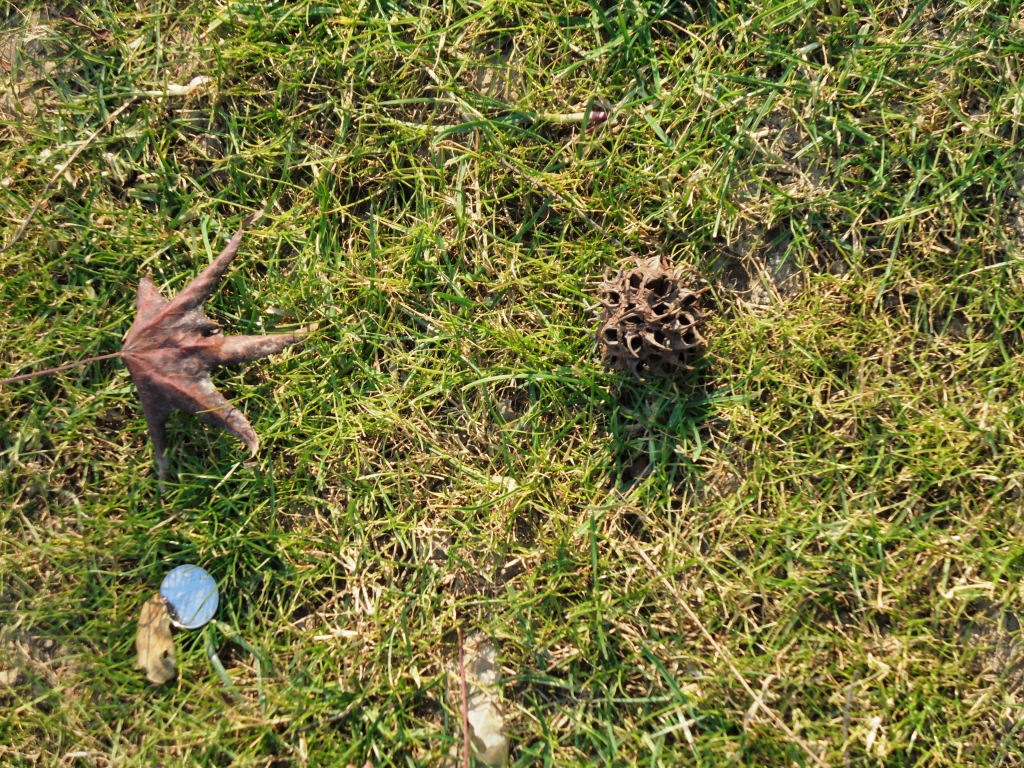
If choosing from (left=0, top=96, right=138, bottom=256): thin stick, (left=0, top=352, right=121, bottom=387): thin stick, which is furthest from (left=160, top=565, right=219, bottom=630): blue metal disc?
(left=0, top=96, right=138, bottom=256): thin stick

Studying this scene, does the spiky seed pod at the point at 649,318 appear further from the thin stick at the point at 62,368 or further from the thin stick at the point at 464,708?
the thin stick at the point at 62,368

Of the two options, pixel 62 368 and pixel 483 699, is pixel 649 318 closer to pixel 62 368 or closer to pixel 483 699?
pixel 483 699

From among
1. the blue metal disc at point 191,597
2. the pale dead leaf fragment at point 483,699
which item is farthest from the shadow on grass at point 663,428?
the blue metal disc at point 191,597

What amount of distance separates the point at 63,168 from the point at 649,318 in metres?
2.10

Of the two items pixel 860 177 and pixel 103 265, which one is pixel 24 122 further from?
pixel 860 177

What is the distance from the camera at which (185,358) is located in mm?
2699

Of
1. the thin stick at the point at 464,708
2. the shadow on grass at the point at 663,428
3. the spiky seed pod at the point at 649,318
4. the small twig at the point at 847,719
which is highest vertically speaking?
the spiky seed pod at the point at 649,318

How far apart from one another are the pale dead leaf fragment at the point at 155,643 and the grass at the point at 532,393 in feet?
0.17

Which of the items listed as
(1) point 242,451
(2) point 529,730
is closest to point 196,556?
(1) point 242,451

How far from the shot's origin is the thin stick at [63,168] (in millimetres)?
2855

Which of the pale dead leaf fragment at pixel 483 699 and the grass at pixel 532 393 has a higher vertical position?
the grass at pixel 532 393

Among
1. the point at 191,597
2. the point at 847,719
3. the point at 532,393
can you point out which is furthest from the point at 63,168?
the point at 847,719

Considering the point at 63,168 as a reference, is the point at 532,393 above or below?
below

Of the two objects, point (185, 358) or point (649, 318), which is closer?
point (649, 318)
